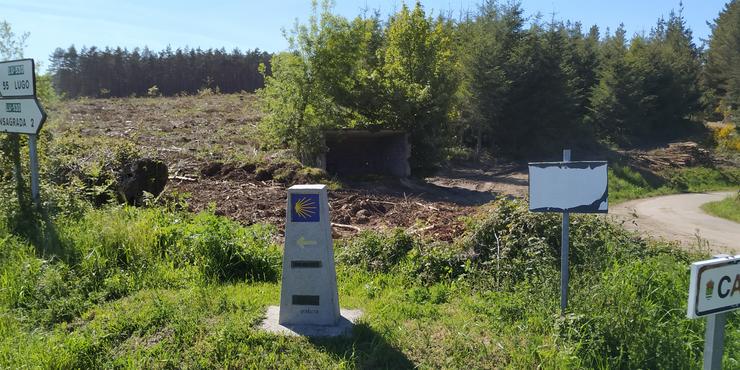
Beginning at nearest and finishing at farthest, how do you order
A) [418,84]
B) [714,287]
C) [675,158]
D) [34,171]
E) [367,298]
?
[714,287], [367,298], [34,171], [418,84], [675,158]

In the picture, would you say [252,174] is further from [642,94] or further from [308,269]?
[642,94]

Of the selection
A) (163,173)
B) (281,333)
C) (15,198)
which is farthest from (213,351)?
(163,173)

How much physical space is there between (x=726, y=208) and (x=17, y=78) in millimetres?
22978

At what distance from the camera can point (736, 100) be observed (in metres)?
43.8

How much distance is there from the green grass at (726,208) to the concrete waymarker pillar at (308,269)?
1986cm

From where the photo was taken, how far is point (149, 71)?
5912 centimetres

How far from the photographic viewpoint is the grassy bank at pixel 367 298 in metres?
4.95

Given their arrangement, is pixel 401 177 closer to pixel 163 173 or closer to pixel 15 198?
pixel 163 173

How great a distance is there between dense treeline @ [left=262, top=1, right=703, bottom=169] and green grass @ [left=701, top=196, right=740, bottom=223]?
32.1 ft

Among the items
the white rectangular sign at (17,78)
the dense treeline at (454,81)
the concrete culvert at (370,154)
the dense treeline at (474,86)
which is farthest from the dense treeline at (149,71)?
the white rectangular sign at (17,78)

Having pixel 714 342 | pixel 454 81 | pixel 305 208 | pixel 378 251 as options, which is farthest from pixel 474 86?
pixel 714 342

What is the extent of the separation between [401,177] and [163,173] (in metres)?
10.1

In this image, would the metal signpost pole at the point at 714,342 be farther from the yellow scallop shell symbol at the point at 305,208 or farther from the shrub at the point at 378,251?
the shrub at the point at 378,251

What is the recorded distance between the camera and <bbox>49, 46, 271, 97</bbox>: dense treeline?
2259 inches
